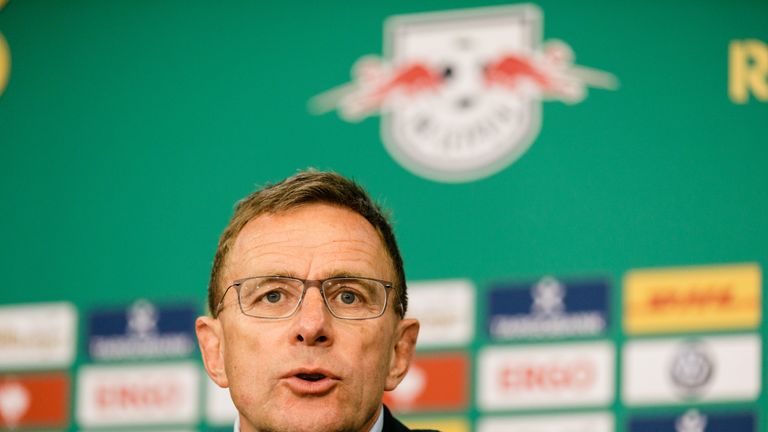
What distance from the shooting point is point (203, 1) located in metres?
5.02

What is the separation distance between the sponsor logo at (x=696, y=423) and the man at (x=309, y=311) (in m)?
1.92

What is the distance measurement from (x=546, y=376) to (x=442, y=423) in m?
0.37

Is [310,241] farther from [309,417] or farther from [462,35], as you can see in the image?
[462,35]

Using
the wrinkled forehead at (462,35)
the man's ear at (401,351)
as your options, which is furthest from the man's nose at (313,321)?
the wrinkled forehead at (462,35)

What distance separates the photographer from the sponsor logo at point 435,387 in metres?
4.39

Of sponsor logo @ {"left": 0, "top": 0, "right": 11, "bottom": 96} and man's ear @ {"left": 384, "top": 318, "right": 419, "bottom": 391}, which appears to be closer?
man's ear @ {"left": 384, "top": 318, "right": 419, "bottom": 391}

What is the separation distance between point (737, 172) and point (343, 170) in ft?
4.08

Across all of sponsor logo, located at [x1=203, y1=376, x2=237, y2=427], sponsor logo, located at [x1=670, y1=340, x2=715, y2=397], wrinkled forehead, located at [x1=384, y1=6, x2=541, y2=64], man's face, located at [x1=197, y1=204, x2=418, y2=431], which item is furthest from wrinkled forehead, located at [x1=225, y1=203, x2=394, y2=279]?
sponsor logo, located at [x1=203, y1=376, x2=237, y2=427]

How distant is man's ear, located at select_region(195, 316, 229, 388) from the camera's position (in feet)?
7.58

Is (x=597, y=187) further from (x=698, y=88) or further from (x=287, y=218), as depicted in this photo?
(x=287, y=218)

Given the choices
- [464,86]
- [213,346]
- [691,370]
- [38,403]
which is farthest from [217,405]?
[213,346]

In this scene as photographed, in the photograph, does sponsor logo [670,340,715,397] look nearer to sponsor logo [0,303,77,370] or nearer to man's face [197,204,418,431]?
man's face [197,204,418,431]

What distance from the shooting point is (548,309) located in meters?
4.27

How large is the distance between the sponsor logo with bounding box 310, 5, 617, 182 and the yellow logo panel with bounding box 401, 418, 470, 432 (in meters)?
0.76
